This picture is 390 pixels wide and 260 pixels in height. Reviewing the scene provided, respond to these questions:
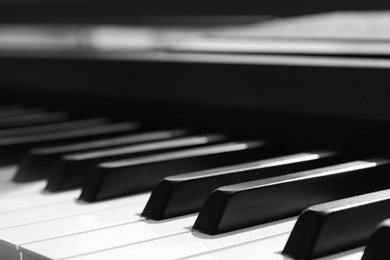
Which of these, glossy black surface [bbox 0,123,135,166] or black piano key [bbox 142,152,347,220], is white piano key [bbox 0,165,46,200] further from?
black piano key [bbox 142,152,347,220]

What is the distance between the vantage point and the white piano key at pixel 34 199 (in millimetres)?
1061

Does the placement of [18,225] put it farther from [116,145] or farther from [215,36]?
[215,36]

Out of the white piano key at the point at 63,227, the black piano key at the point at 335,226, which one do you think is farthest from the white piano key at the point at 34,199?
the black piano key at the point at 335,226

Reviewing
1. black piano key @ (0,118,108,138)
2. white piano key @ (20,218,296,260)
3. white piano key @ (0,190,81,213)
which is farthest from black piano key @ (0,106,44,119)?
white piano key @ (20,218,296,260)

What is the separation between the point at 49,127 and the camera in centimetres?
157

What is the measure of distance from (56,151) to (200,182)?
381mm

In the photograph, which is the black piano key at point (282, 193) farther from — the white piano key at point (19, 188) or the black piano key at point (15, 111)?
the black piano key at point (15, 111)

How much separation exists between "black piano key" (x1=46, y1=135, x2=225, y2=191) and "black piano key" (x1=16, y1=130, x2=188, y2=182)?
0.02m

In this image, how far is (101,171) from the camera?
3.62ft

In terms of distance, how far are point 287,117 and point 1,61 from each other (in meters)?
0.99

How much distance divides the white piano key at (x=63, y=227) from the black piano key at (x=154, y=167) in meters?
0.07

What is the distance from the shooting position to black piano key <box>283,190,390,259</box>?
2.59 ft

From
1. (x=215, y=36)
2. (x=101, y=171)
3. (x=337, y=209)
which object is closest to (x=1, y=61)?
(x=215, y=36)

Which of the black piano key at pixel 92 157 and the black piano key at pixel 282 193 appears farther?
the black piano key at pixel 92 157
